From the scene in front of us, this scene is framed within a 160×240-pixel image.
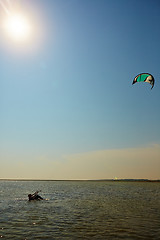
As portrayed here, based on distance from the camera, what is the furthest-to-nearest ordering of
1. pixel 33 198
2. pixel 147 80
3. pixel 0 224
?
pixel 33 198 < pixel 147 80 < pixel 0 224

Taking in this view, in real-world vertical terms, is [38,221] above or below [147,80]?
below

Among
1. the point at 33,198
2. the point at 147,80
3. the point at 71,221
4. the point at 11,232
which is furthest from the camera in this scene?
the point at 33,198

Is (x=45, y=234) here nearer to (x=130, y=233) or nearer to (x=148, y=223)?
(x=130, y=233)

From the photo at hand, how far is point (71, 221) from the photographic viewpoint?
17.5 metres

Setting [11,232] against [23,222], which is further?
[23,222]

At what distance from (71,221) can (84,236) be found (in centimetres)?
477

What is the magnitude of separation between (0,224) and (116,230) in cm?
956

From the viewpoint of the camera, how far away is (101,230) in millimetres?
14445

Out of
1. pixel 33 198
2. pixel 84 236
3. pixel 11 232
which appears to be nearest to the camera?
pixel 84 236

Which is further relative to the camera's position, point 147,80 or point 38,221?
point 147,80

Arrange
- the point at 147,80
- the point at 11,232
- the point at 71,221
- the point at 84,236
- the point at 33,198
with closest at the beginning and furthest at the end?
the point at 84,236, the point at 11,232, the point at 71,221, the point at 147,80, the point at 33,198

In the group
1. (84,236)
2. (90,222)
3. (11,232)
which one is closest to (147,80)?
(90,222)

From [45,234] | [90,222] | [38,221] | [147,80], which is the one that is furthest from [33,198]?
[147,80]

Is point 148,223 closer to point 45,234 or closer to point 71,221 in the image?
point 71,221
